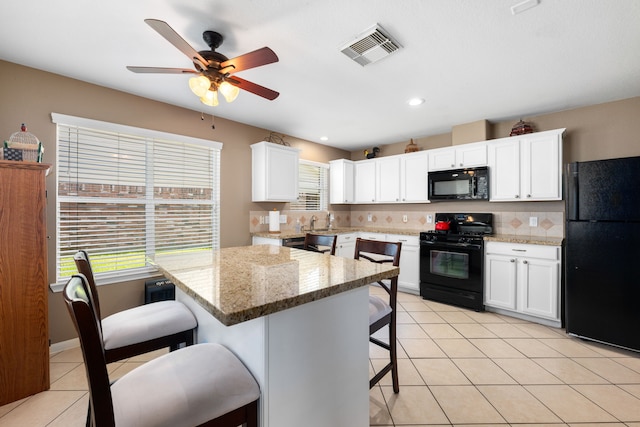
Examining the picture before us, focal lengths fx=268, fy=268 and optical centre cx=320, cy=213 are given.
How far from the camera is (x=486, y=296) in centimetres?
334

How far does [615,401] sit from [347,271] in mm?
2145

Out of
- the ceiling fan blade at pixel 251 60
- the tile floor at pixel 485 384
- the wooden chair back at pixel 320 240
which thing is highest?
the ceiling fan blade at pixel 251 60

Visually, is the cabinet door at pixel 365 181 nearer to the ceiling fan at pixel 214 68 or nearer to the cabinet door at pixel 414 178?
the cabinet door at pixel 414 178

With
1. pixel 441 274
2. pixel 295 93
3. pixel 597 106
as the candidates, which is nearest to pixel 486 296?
pixel 441 274

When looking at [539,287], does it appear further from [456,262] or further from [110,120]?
[110,120]

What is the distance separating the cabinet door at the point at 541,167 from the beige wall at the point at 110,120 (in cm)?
322

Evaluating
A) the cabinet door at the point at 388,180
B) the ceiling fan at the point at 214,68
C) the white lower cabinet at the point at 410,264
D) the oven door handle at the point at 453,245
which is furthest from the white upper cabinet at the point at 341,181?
the ceiling fan at the point at 214,68

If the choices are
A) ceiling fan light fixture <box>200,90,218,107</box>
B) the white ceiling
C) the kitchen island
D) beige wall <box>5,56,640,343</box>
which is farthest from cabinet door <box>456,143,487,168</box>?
ceiling fan light fixture <box>200,90,218,107</box>

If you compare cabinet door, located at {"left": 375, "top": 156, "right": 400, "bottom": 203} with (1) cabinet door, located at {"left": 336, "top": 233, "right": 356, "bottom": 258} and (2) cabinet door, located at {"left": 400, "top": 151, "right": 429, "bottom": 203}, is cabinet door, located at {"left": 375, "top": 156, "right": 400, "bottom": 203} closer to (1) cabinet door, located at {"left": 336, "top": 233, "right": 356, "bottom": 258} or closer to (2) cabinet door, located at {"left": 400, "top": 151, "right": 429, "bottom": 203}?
(2) cabinet door, located at {"left": 400, "top": 151, "right": 429, "bottom": 203}

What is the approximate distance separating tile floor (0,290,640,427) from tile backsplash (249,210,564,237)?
1.27 m

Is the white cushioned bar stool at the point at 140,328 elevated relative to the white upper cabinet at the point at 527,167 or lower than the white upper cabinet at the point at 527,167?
lower

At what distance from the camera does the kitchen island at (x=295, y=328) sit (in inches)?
37.7

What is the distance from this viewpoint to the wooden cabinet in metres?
1.78

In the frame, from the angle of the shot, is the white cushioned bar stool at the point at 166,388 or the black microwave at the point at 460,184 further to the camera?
the black microwave at the point at 460,184
